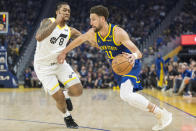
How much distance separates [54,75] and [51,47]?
45cm

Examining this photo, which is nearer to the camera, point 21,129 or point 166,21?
point 21,129

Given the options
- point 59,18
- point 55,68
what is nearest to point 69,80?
point 55,68

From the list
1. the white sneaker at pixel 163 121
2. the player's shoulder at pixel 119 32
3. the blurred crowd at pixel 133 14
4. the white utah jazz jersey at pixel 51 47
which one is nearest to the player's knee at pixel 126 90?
the white sneaker at pixel 163 121

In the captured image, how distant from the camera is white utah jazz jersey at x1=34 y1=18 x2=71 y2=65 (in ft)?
14.3

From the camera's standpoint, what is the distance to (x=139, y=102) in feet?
12.4

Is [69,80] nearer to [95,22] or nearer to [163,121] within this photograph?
[95,22]

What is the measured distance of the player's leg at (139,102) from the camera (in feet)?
12.4

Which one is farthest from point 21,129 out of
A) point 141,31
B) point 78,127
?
point 141,31

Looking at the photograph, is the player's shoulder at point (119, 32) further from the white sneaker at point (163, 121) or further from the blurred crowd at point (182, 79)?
the blurred crowd at point (182, 79)

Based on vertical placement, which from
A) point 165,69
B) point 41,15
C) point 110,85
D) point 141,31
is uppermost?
point 41,15

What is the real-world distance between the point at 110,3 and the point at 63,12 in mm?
20391

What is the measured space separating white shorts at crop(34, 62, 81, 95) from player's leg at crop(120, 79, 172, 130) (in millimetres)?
934

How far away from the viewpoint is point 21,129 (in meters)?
3.98

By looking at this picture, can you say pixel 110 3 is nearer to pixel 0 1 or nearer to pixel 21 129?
pixel 0 1
